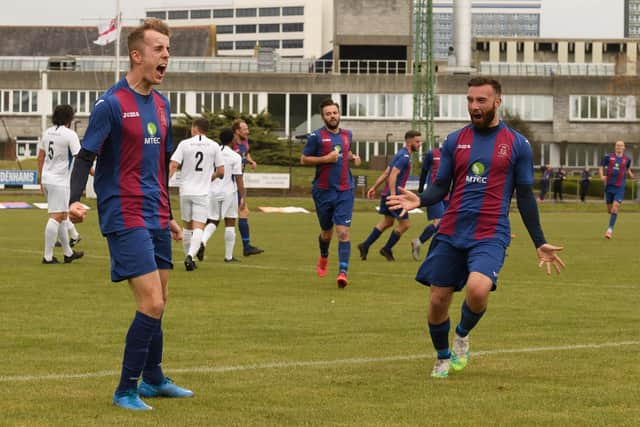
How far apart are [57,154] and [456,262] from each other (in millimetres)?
11198

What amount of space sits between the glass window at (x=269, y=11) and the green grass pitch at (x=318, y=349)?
164 meters

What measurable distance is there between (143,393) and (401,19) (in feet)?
311

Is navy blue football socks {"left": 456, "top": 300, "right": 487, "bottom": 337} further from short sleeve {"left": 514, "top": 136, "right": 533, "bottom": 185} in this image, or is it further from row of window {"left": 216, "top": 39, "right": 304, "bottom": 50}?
row of window {"left": 216, "top": 39, "right": 304, "bottom": 50}

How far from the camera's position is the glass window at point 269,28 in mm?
181750

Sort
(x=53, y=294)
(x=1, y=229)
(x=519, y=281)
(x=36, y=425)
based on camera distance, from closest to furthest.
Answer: (x=36, y=425) < (x=53, y=294) < (x=519, y=281) < (x=1, y=229)

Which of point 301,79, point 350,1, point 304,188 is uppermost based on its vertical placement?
point 350,1

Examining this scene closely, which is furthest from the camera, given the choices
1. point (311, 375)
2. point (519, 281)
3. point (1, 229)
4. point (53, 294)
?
point (1, 229)

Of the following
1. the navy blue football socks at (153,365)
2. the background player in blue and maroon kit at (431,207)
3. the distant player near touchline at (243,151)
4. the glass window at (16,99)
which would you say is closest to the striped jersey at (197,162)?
the distant player near touchline at (243,151)

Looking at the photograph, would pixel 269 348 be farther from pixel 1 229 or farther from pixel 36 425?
pixel 1 229

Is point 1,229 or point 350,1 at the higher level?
point 350,1

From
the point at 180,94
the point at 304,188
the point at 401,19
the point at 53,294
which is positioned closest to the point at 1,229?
the point at 53,294

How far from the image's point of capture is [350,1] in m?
102

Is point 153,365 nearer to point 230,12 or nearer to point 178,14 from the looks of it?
point 230,12

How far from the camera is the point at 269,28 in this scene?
18312 cm
